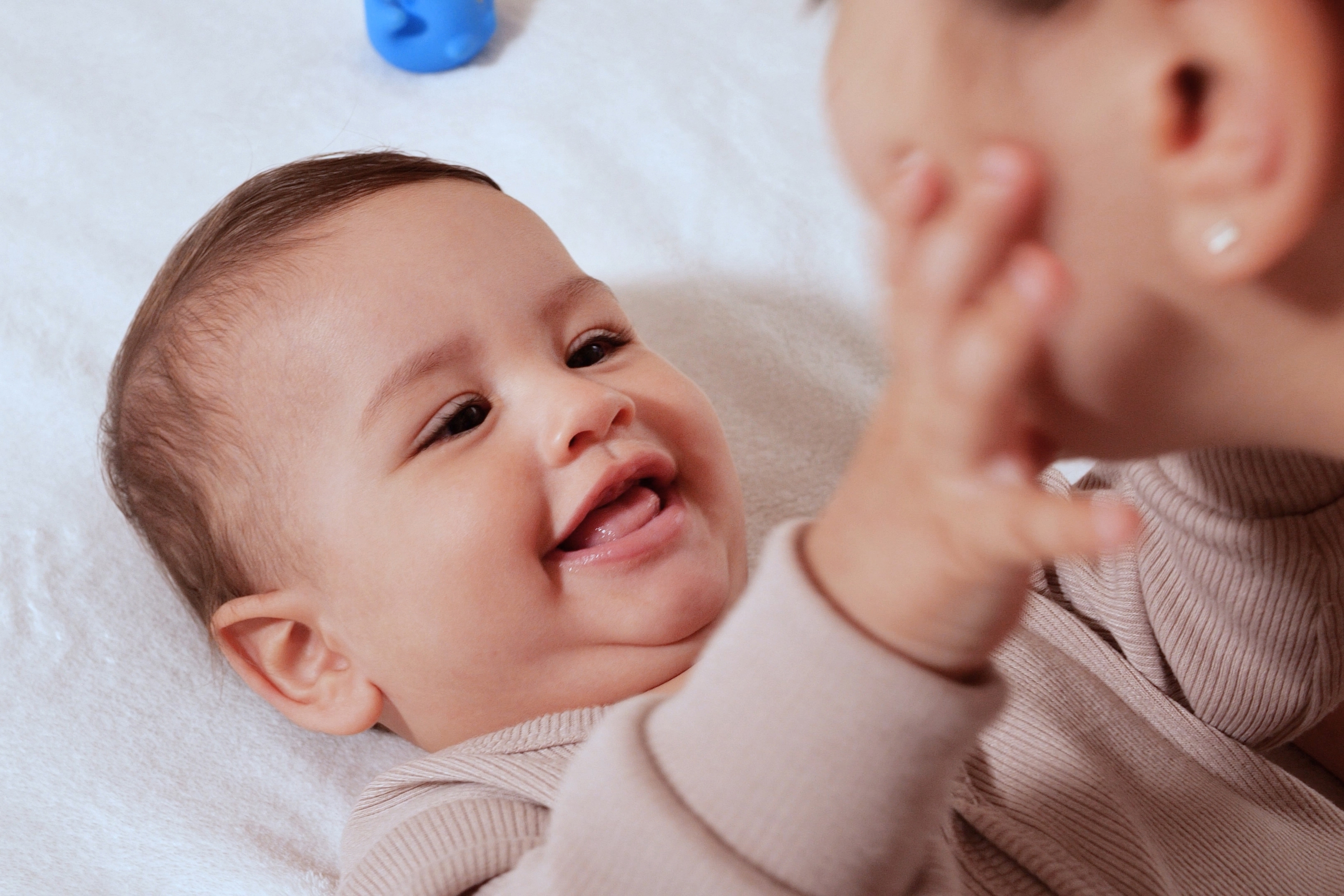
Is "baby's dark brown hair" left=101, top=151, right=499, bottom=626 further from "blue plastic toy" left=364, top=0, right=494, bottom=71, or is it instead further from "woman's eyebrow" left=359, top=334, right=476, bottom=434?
"blue plastic toy" left=364, top=0, right=494, bottom=71

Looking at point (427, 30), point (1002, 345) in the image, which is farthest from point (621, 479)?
point (427, 30)

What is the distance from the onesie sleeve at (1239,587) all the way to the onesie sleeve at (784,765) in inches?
15.3

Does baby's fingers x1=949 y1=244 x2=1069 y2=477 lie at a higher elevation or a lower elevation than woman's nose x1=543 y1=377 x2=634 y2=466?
higher

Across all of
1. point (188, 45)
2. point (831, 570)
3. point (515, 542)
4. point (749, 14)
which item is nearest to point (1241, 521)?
point (831, 570)

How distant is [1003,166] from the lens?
52 cm

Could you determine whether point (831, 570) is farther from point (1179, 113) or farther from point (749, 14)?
point (749, 14)

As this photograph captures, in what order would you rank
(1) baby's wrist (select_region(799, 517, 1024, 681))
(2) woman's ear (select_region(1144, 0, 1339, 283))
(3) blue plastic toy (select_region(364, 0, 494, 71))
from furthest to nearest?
(3) blue plastic toy (select_region(364, 0, 494, 71))
(1) baby's wrist (select_region(799, 517, 1024, 681))
(2) woman's ear (select_region(1144, 0, 1339, 283))

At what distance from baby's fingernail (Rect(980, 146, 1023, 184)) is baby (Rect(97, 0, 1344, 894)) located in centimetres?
6

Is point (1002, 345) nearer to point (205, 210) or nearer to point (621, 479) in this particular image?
point (621, 479)

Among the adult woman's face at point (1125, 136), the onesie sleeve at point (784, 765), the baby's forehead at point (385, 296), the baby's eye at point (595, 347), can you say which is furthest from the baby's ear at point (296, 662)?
the adult woman's face at point (1125, 136)

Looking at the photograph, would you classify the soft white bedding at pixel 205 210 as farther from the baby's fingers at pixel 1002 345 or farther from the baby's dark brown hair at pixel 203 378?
the baby's fingers at pixel 1002 345

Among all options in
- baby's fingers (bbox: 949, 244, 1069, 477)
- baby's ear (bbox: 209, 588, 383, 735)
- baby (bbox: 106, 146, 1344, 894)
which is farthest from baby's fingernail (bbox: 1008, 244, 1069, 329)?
baby's ear (bbox: 209, 588, 383, 735)

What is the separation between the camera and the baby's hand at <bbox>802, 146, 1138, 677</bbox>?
0.52 m

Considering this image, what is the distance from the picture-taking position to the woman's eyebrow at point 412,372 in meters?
0.96
